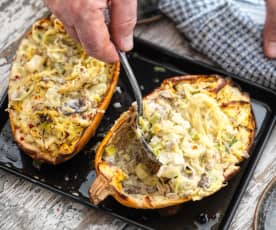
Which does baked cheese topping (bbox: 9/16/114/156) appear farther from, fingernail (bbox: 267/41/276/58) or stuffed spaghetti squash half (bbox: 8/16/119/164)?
fingernail (bbox: 267/41/276/58)

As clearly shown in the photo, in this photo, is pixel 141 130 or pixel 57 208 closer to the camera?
pixel 141 130

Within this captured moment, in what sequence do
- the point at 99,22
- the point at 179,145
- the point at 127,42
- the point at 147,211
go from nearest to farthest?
the point at 99,22 → the point at 127,42 → the point at 179,145 → the point at 147,211

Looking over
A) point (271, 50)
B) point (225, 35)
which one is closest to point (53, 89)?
point (225, 35)

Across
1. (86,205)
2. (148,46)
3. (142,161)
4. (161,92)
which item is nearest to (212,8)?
(148,46)

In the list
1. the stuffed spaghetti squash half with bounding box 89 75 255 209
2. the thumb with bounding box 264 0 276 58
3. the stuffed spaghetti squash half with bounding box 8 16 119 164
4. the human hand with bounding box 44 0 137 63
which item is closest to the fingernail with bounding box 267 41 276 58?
the thumb with bounding box 264 0 276 58

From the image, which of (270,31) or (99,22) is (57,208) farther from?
(270,31)
